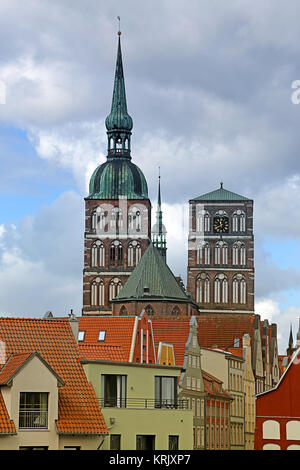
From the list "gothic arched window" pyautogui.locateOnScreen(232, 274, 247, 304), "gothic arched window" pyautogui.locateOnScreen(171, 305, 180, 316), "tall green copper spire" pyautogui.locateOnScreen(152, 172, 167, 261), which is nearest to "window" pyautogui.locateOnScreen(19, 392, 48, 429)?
"gothic arched window" pyautogui.locateOnScreen(171, 305, 180, 316)

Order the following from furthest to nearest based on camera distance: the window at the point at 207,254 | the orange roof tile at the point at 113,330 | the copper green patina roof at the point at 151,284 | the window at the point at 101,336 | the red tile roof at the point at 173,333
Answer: the window at the point at 207,254, the copper green patina roof at the point at 151,284, the red tile roof at the point at 173,333, the window at the point at 101,336, the orange roof tile at the point at 113,330

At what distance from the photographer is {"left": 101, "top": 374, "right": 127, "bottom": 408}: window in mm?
35438

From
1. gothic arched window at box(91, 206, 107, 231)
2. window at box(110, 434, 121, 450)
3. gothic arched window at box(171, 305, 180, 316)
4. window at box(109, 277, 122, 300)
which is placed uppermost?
gothic arched window at box(91, 206, 107, 231)

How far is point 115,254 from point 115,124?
1920 centimetres

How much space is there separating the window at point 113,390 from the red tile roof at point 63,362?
2.93m

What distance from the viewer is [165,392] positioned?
1534 inches

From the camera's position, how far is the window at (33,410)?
2942cm

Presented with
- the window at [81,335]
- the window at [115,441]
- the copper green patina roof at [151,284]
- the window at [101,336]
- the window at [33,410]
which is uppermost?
the copper green patina roof at [151,284]

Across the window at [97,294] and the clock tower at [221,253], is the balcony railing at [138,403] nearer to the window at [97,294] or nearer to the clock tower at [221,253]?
the window at [97,294]

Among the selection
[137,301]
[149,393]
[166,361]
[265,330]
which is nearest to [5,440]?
[149,393]

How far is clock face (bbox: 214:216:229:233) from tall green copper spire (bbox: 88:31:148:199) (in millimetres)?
11167

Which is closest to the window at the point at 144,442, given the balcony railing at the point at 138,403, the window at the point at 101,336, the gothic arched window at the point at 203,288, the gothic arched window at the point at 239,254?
the balcony railing at the point at 138,403

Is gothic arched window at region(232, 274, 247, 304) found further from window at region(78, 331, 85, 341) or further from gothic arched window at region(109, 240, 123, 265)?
window at region(78, 331, 85, 341)

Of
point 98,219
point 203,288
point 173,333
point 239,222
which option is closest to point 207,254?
point 203,288
